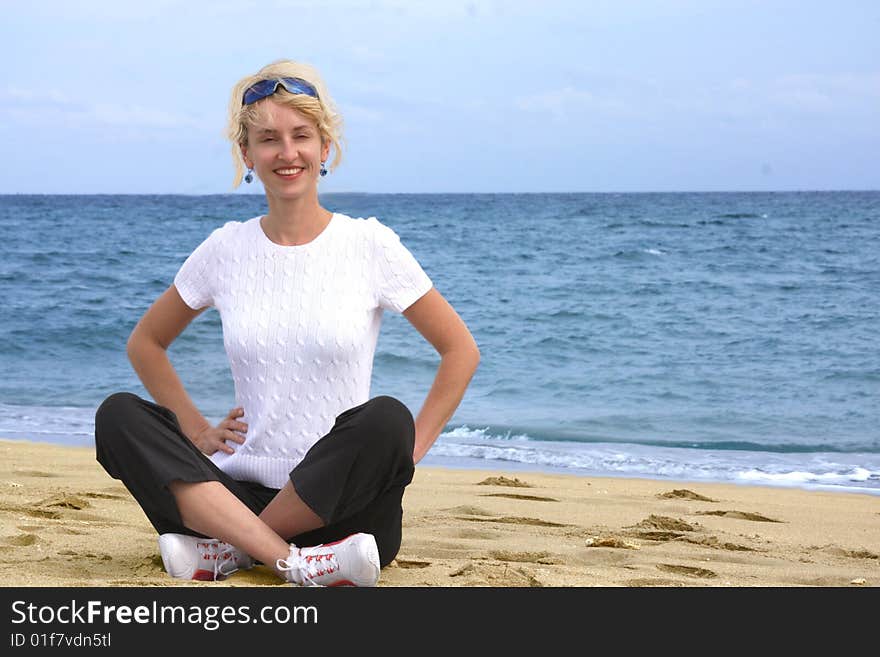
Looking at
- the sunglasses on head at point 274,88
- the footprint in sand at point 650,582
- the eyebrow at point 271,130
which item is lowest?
the footprint in sand at point 650,582

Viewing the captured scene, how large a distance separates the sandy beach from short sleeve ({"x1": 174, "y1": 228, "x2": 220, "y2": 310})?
32.0 inches

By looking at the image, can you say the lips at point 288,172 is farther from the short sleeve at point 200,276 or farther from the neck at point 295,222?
the short sleeve at point 200,276

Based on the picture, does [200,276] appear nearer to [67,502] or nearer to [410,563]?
[410,563]

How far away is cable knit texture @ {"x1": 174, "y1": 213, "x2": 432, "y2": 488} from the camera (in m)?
3.05

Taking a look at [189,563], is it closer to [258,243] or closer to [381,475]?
[381,475]

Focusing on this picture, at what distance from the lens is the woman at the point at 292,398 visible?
2.89 metres

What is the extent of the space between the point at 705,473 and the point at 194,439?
432 cm

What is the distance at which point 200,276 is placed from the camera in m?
3.24

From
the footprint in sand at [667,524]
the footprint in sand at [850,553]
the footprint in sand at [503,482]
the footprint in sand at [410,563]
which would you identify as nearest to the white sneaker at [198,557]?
the footprint in sand at [410,563]

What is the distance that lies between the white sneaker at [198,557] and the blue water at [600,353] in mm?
1125

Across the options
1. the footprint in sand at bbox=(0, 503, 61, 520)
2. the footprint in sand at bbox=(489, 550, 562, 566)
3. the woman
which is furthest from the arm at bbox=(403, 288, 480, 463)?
the footprint in sand at bbox=(0, 503, 61, 520)

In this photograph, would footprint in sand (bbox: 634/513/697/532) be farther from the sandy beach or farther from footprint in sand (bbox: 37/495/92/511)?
footprint in sand (bbox: 37/495/92/511)

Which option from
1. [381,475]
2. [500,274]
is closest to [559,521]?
[381,475]

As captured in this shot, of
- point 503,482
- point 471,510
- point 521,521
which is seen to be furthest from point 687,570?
point 503,482
